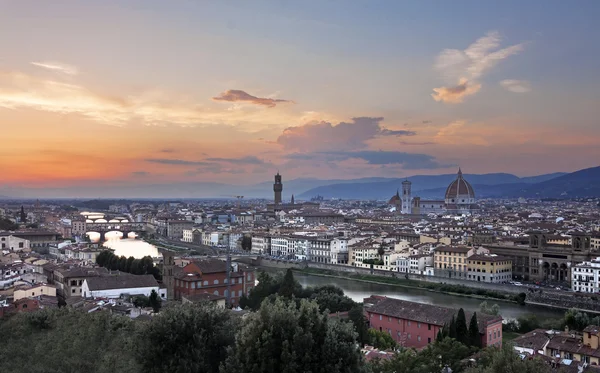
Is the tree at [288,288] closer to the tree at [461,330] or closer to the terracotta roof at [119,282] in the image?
the terracotta roof at [119,282]

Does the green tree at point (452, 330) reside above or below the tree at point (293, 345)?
below

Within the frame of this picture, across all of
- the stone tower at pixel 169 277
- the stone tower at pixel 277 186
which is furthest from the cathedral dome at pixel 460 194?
the stone tower at pixel 169 277

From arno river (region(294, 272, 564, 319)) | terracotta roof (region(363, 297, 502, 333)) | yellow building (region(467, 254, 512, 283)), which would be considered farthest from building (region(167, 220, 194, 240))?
terracotta roof (region(363, 297, 502, 333))

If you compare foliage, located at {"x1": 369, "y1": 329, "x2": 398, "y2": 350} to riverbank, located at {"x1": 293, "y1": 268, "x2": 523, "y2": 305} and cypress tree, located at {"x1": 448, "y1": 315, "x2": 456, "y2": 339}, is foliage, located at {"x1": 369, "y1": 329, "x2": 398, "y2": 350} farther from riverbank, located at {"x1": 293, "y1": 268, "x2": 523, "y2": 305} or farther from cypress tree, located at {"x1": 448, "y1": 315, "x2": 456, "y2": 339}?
riverbank, located at {"x1": 293, "y1": 268, "x2": 523, "y2": 305}

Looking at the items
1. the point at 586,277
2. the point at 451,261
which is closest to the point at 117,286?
the point at 451,261

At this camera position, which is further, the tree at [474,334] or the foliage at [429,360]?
the tree at [474,334]

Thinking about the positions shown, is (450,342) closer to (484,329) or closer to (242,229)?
(484,329)

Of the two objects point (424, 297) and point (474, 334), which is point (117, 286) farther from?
point (424, 297)
